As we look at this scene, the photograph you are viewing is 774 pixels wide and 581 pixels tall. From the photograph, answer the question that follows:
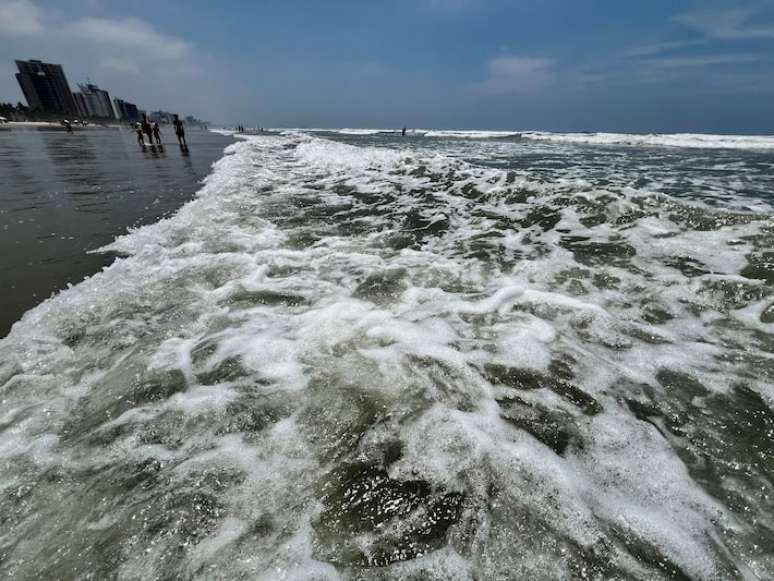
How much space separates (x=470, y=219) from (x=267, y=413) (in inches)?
229

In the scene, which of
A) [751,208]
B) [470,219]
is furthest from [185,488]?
[751,208]

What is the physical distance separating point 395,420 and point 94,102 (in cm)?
20370

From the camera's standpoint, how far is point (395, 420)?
212cm

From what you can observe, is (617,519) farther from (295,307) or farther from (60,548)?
(295,307)

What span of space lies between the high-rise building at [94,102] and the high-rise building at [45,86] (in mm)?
7752

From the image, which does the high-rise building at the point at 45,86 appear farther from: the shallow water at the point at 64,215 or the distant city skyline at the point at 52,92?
the shallow water at the point at 64,215

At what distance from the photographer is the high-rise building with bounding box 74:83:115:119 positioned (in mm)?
139125

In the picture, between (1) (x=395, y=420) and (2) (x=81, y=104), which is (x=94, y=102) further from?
(1) (x=395, y=420)

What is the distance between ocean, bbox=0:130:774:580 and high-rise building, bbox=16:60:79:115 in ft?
563

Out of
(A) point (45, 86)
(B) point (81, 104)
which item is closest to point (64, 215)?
(A) point (45, 86)

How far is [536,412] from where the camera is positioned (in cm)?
222

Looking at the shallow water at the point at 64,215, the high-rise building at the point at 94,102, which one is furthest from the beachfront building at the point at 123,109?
the shallow water at the point at 64,215

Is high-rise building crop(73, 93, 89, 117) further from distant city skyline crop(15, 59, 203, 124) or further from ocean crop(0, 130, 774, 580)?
ocean crop(0, 130, 774, 580)

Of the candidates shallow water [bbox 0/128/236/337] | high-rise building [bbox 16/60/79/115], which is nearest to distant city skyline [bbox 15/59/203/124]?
high-rise building [bbox 16/60/79/115]
